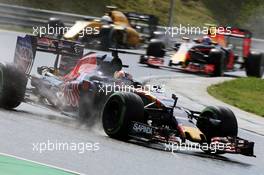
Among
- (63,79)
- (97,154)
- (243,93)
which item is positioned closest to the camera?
(97,154)

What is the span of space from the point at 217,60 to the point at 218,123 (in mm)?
11296

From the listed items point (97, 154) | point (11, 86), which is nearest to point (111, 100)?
point (97, 154)

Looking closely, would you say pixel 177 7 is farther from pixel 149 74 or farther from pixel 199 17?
pixel 149 74

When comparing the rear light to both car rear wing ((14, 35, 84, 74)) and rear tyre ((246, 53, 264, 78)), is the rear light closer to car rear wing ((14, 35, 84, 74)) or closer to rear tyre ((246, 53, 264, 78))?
car rear wing ((14, 35, 84, 74))

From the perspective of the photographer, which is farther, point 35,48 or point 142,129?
point 35,48

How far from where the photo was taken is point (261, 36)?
41188 mm

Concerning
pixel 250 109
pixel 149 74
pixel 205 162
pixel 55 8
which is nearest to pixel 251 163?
pixel 205 162

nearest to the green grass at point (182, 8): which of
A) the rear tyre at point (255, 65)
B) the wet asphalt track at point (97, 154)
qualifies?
the rear tyre at point (255, 65)

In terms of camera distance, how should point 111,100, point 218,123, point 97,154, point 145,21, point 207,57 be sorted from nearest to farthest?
point 97,154, point 111,100, point 218,123, point 207,57, point 145,21

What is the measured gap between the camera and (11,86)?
10.1 metres

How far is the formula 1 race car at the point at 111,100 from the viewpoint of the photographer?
860 centimetres

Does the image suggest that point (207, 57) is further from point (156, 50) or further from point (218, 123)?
point (218, 123)

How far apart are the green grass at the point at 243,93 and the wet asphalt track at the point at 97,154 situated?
14.2 ft

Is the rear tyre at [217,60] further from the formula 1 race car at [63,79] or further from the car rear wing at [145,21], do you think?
the formula 1 race car at [63,79]
